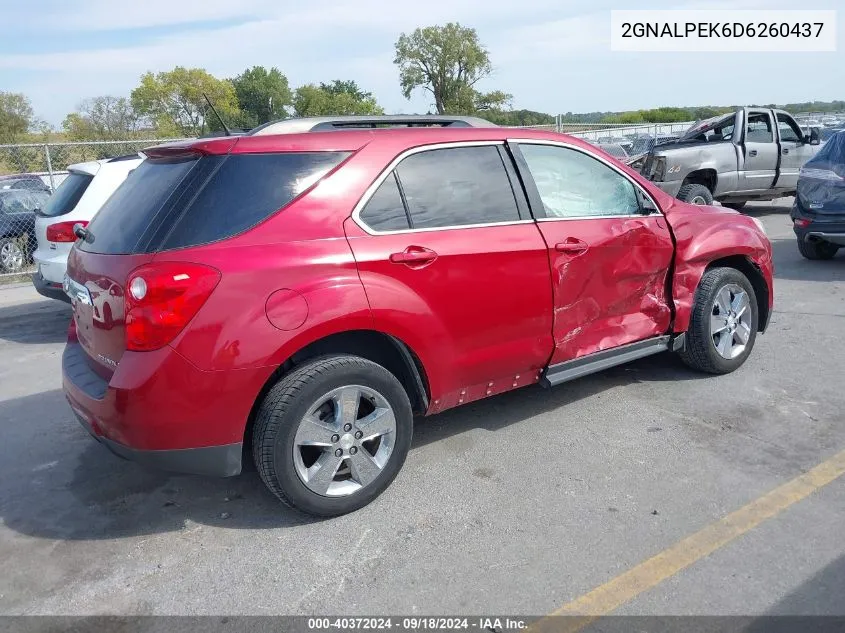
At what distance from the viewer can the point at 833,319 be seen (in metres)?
6.39

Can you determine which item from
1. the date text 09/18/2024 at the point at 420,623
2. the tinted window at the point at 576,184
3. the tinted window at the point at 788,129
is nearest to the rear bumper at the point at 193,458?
the date text 09/18/2024 at the point at 420,623

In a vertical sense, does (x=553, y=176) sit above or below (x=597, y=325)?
above

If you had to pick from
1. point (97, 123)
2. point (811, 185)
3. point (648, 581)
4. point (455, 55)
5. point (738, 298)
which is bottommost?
point (648, 581)

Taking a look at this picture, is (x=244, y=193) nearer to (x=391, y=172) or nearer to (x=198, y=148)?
(x=198, y=148)

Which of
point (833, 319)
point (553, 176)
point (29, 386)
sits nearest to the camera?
point (553, 176)

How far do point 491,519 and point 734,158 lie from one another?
1075 centimetres

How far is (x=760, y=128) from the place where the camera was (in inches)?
504

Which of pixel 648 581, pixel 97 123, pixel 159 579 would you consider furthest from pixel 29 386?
pixel 97 123

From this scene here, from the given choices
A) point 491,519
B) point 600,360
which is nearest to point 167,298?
point 491,519

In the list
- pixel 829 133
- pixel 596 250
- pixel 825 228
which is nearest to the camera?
pixel 596 250

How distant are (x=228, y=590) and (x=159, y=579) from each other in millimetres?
327

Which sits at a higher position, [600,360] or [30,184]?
[30,184]

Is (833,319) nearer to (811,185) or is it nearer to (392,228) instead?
(811,185)

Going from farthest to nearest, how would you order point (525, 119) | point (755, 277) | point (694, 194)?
point (525, 119)
point (694, 194)
point (755, 277)
